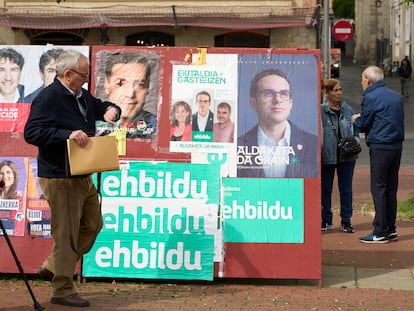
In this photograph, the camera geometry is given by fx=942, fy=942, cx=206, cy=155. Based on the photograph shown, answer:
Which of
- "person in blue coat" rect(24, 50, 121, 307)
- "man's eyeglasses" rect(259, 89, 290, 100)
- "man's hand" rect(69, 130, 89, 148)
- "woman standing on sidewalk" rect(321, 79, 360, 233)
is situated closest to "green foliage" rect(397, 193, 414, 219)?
"woman standing on sidewalk" rect(321, 79, 360, 233)

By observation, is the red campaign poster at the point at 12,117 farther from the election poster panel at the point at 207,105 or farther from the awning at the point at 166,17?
the awning at the point at 166,17

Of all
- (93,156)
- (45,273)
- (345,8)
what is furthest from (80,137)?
(345,8)

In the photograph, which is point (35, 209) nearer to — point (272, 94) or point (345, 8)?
point (272, 94)

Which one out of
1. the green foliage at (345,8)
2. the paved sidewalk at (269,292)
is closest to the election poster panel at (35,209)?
the paved sidewalk at (269,292)

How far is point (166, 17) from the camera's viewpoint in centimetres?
2497

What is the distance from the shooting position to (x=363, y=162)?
60.1ft

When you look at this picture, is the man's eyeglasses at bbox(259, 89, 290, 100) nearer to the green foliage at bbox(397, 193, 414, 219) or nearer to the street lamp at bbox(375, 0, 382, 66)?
the green foliage at bbox(397, 193, 414, 219)

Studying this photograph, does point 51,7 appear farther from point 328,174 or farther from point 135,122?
A: point 135,122

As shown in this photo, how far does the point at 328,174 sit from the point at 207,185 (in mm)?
2891

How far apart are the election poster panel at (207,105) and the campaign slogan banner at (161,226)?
7.8 inches

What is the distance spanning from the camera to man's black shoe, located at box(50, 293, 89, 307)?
6.76m

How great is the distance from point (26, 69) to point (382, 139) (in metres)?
3.67

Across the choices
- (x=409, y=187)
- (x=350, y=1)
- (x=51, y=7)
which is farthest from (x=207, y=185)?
(x=350, y=1)

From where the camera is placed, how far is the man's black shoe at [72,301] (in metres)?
6.76
